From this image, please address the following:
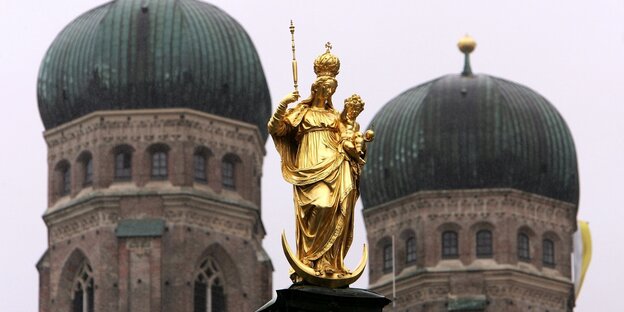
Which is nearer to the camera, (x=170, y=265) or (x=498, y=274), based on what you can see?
(x=170, y=265)

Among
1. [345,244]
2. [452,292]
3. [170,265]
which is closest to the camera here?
[345,244]

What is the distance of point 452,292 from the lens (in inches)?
3967

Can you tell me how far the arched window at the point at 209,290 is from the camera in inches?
3767

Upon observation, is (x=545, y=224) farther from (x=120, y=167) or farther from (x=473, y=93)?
(x=120, y=167)

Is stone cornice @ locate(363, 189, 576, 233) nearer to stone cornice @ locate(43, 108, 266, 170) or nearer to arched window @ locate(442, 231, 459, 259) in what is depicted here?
arched window @ locate(442, 231, 459, 259)

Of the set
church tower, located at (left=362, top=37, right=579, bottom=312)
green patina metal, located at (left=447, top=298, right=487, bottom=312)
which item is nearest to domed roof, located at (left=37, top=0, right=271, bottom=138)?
church tower, located at (left=362, top=37, right=579, bottom=312)

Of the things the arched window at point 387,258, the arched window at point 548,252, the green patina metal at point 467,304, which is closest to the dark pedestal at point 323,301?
the green patina metal at point 467,304

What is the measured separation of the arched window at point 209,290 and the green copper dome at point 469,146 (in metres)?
8.81

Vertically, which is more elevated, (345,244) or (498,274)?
(498,274)

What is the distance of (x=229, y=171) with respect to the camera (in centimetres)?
9825

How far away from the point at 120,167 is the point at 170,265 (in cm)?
479

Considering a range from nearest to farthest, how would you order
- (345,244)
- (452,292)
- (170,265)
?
(345,244) < (170,265) < (452,292)

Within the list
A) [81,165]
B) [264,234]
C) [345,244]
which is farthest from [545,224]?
[345,244]

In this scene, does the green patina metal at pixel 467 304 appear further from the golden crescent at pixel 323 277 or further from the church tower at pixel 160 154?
the golden crescent at pixel 323 277
